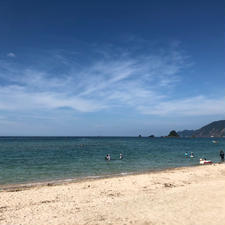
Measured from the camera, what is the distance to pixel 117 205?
10.2 metres

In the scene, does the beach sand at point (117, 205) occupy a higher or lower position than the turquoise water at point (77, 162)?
higher

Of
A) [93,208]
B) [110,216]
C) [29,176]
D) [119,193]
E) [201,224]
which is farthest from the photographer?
[29,176]

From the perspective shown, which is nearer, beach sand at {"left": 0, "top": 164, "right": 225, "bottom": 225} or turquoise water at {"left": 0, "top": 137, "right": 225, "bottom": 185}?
beach sand at {"left": 0, "top": 164, "right": 225, "bottom": 225}

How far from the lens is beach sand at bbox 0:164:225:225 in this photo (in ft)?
27.4

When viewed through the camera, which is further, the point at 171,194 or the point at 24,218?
the point at 171,194

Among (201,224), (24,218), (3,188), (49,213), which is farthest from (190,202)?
(3,188)

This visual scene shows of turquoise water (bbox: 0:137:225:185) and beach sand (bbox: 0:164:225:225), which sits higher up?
beach sand (bbox: 0:164:225:225)

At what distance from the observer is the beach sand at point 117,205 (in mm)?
8359

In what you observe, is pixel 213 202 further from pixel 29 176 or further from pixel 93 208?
pixel 29 176

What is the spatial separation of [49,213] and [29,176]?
1163 centimetres

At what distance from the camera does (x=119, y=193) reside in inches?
498

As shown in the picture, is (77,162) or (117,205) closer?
(117,205)

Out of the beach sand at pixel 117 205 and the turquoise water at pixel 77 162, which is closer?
the beach sand at pixel 117 205

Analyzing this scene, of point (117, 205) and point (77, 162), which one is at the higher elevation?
point (117, 205)
